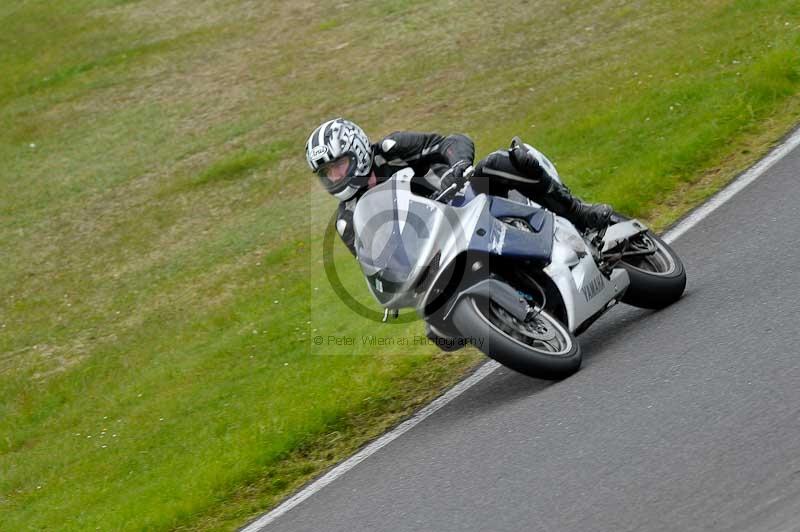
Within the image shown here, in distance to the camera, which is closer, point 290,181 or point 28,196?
point 290,181

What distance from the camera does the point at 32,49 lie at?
21719mm

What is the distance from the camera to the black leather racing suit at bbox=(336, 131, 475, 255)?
24.2ft

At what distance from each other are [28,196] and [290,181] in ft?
13.8

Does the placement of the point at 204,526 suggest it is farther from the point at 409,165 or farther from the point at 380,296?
the point at 409,165

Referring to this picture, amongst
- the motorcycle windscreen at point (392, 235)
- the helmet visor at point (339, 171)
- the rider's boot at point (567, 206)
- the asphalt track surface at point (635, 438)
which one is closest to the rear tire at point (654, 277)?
the asphalt track surface at point (635, 438)

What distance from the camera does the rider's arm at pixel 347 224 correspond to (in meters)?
7.14

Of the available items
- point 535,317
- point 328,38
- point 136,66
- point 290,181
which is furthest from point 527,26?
point 535,317

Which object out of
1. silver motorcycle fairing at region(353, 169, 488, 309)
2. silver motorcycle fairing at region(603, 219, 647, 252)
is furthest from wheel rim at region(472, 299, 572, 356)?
silver motorcycle fairing at region(603, 219, 647, 252)

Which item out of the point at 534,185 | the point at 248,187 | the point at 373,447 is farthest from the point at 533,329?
the point at 248,187

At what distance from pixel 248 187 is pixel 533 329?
7799 millimetres

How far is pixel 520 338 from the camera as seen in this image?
6.64m

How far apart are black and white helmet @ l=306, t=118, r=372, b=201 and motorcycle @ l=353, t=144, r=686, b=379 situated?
0.30 meters

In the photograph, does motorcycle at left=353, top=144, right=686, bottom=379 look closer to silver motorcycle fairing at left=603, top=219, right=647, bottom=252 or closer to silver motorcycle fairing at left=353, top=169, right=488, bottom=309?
silver motorcycle fairing at left=353, top=169, right=488, bottom=309

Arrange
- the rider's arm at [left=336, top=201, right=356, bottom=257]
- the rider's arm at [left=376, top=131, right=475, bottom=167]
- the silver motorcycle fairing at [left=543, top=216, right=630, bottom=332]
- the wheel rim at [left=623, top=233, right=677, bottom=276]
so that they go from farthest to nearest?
1. the wheel rim at [left=623, top=233, right=677, bottom=276]
2. the rider's arm at [left=376, top=131, right=475, bottom=167]
3. the rider's arm at [left=336, top=201, right=356, bottom=257]
4. the silver motorcycle fairing at [left=543, top=216, right=630, bottom=332]
